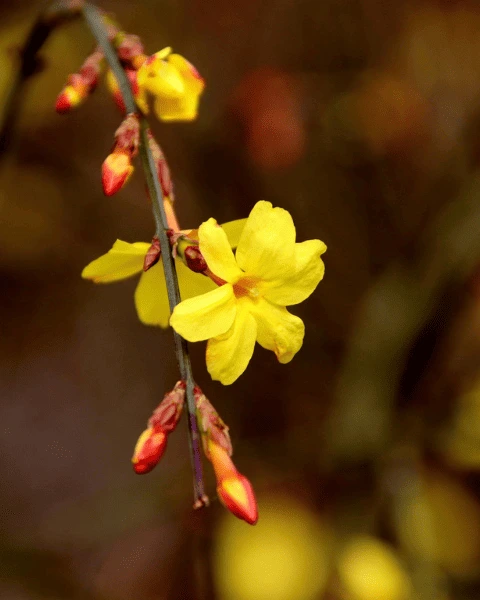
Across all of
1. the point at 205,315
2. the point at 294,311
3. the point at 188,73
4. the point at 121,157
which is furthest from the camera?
the point at 294,311

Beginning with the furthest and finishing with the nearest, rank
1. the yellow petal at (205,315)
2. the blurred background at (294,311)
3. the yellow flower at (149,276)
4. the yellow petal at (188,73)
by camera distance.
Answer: the blurred background at (294,311) < the yellow petal at (188,73) < the yellow flower at (149,276) < the yellow petal at (205,315)

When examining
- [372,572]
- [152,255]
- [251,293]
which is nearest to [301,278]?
[251,293]

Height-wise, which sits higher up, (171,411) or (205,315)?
(205,315)

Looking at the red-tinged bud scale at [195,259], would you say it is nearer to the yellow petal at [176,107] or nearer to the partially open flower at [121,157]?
the partially open flower at [121,157]

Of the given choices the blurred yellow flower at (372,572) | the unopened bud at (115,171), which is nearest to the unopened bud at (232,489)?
the unopened bud at (115,171)

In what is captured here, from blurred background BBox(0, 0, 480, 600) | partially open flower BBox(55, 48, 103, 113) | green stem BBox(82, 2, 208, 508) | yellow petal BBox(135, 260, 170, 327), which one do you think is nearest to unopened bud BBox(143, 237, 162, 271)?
green stem BBox(82, 2, 208, 508)

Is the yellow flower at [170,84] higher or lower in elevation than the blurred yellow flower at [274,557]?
higher

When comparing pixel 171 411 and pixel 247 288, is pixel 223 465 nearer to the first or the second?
pixel 171 411

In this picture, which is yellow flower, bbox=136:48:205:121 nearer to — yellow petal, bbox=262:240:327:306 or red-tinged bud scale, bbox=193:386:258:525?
yellow petal, bbox=262:240:327:306
